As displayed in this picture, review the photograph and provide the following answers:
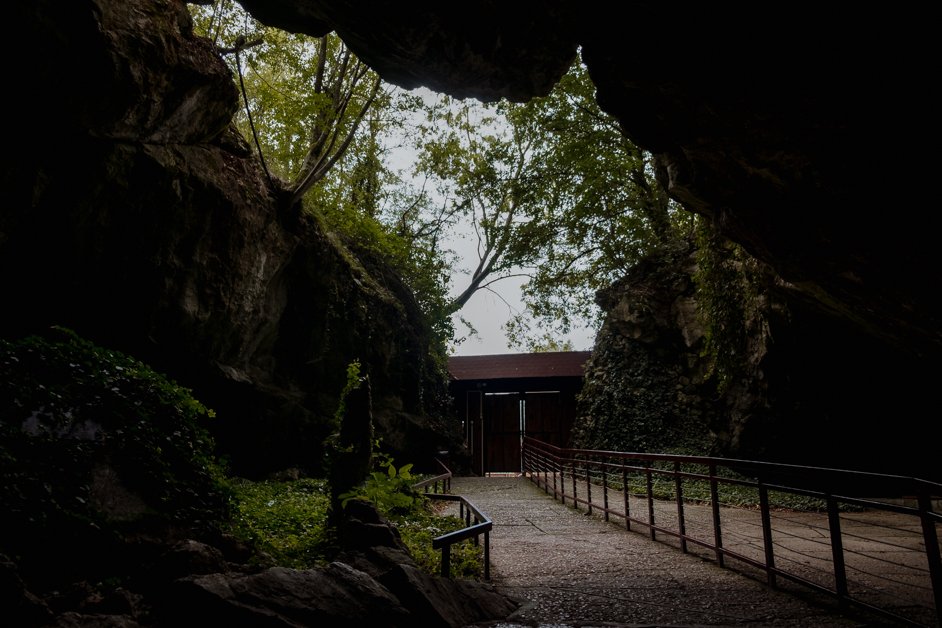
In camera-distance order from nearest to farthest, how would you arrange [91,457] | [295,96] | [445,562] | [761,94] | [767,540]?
1. [445,562]
2. [767,540]
3. [91,457]
4. [761,94]
5. [295,96]

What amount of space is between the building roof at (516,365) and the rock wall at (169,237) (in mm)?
7677

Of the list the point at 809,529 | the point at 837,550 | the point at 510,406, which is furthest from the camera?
the point at 510,406

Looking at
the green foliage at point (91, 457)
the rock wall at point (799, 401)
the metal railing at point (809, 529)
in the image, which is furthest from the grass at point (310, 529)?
the rock wall at point (799, 401)

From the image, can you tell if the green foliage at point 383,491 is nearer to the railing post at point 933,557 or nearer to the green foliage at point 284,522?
the green foliage at point 284,522

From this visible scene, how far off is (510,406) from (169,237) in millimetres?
14564

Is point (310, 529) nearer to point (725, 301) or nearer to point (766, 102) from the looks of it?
point (766, 102)

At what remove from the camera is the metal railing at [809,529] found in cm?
313

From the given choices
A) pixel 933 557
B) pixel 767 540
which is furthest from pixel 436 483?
pixel 933 557

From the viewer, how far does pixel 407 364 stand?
1487 cm

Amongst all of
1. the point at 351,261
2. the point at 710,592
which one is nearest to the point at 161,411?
the point at 710,592

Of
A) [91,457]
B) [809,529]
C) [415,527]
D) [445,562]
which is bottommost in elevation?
[809,529]

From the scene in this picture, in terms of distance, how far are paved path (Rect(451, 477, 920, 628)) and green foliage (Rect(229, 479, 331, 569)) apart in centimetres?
181

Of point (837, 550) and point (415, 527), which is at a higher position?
point (837, 550)

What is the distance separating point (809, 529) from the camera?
6.82m
